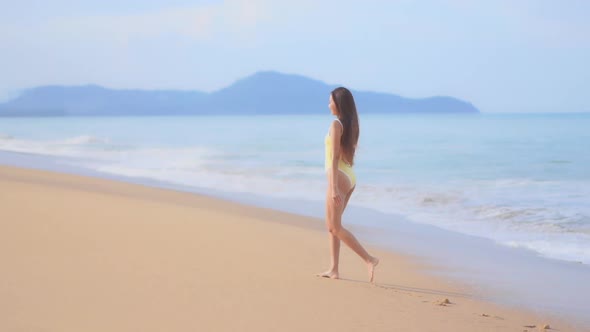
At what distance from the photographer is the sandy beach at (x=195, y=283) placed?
4449 millimetres

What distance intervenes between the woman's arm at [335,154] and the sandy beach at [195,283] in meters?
0.73

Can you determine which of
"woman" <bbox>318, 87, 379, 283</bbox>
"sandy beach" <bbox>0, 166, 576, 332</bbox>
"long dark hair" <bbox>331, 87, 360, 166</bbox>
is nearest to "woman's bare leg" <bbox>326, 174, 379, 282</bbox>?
"woman" <bbox>318, 87, 379, 283</bbox>

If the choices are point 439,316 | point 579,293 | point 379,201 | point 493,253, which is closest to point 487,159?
point 379,201

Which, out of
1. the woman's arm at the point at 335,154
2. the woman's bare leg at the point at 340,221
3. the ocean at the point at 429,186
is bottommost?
the ocean at the point at 429,186

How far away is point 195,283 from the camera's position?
5289 millimetres

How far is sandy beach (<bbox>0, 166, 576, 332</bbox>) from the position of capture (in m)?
4.45

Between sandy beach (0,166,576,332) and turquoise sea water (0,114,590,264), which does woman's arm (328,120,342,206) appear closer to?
sandy beach (0,166,576,332)

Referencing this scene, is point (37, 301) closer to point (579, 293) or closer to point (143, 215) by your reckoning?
point (143, 215)

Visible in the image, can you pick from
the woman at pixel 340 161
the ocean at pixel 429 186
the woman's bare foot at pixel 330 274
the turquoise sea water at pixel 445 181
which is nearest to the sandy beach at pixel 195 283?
the woman's bare foot at pixel 330 274

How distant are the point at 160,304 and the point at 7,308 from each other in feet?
3.02

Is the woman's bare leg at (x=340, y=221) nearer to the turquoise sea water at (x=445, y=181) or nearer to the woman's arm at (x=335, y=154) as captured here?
the woman's arm at (x=335, y=154)

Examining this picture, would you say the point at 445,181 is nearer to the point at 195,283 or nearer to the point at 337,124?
the point at 337,124

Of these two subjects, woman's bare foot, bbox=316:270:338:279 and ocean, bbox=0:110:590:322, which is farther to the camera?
ocean, bbox=0:110:590:322

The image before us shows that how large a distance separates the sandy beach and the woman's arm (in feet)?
2.39
